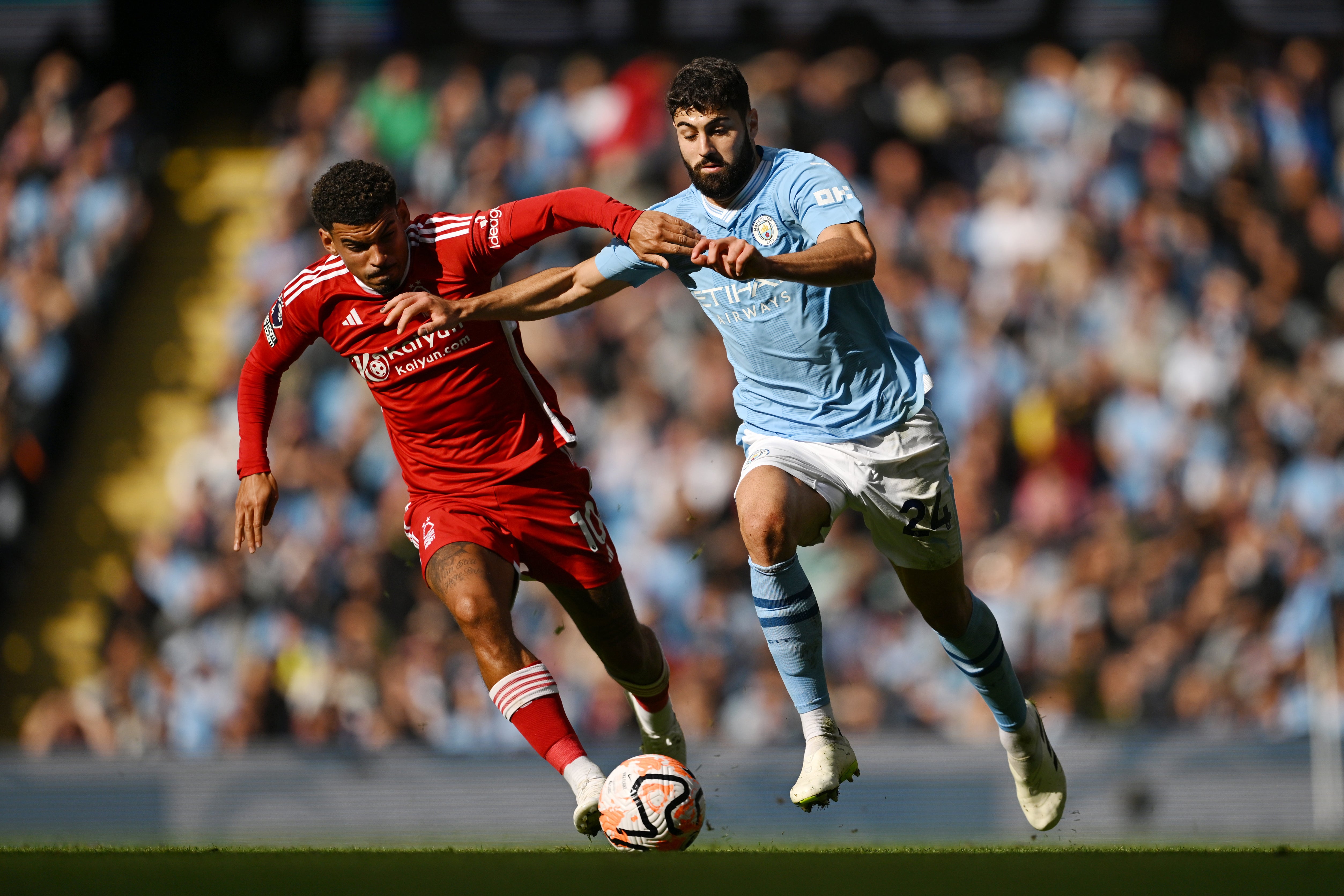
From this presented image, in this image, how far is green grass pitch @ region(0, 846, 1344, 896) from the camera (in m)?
4.43

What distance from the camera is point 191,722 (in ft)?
35.8

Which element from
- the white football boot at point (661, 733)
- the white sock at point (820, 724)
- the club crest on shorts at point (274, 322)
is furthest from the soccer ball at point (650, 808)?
the club crest on shorts at point (274, 322)

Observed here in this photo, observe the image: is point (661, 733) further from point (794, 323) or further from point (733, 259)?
point (733, 259)

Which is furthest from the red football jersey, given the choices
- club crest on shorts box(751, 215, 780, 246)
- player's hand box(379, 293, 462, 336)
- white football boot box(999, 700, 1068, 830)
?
white football boot box(999, 700, 1068, 830)

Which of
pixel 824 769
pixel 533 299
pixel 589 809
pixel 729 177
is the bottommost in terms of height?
pixel 824 769

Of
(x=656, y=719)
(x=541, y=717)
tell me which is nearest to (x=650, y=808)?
(x=541, y=717)

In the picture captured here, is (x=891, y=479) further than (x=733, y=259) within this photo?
Yes

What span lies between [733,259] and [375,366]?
2035mm

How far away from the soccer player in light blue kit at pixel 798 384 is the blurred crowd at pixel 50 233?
9.01m

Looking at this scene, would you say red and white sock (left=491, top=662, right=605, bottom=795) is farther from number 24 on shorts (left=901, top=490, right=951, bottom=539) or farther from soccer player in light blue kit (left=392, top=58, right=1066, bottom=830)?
number 24 on shorts (left=901, top=490, right=951, bottom=539)

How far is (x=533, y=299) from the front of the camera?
568 cm

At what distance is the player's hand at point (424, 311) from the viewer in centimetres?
535

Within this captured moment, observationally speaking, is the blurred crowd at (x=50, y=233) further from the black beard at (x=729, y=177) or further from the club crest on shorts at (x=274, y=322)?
the black beard at (x=729, y=177)

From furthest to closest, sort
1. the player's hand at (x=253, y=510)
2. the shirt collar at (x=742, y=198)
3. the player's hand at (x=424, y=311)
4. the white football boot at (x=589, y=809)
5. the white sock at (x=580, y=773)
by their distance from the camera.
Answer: the player's hand at (x=253, y=510), the shirt collar at (x=742, y=198), the player's hand at (x=424, y=311), the white sock at (x=580, y=773), the white football boot at (x=589, y=809)
